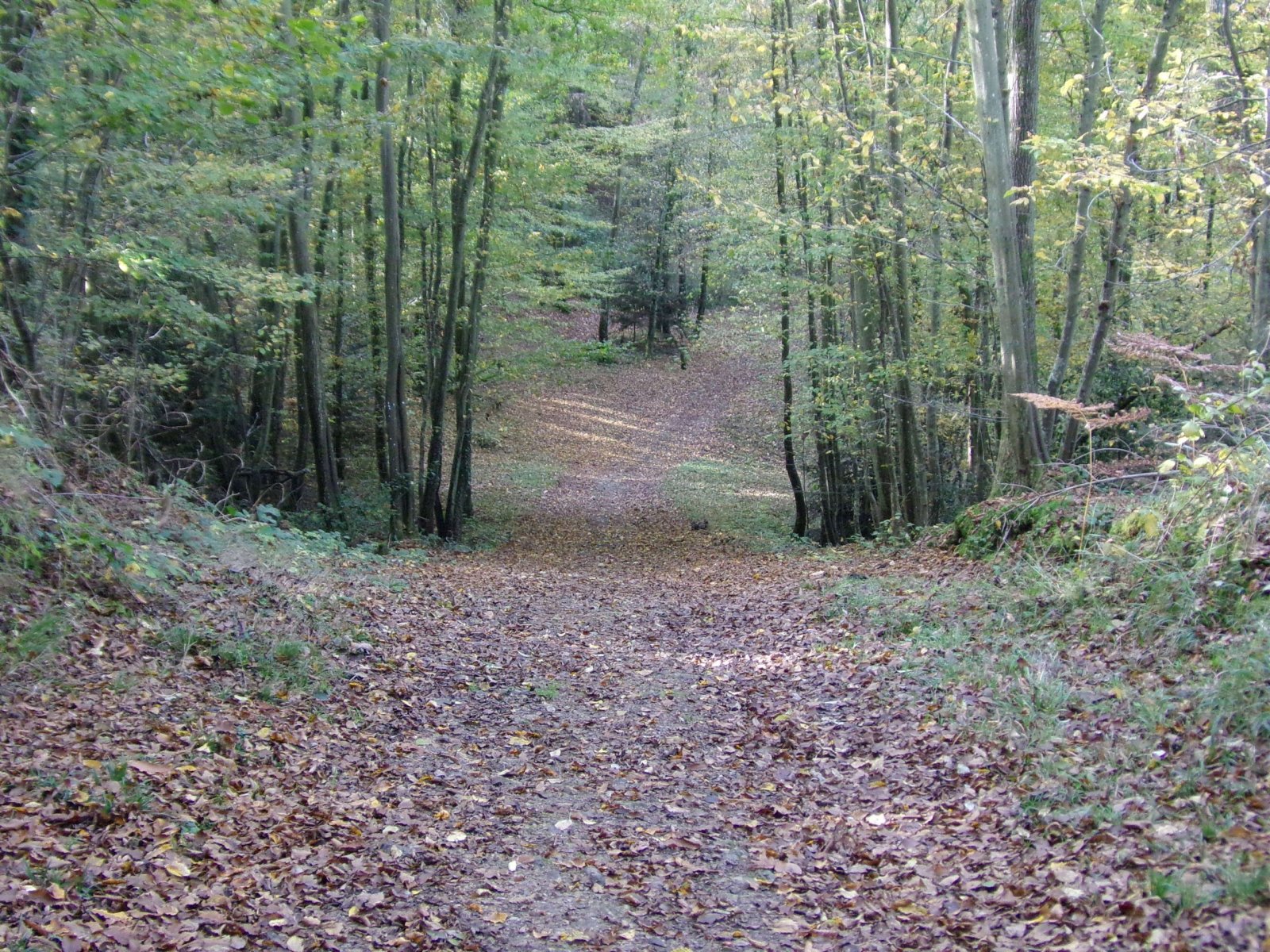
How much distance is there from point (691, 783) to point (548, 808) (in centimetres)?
93

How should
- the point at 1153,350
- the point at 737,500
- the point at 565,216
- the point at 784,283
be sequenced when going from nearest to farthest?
the point at 1153,350 → the point at 784,283 → the point at 565,216 → the point at 737,500

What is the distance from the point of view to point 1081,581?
7023 millimetres

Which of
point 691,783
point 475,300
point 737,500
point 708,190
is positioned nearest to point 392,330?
point 475,300

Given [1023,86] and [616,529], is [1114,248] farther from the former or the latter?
[616,529]

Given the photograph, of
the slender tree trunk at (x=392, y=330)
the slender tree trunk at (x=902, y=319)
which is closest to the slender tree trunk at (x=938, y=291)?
the slender tree trunk at (x=902, y=319)

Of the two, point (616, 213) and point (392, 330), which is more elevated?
point (616, 213)

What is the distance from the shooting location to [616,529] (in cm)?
2089

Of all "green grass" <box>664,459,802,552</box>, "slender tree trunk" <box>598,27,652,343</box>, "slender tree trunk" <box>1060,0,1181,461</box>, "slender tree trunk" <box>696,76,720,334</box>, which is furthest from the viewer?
"slender tree trunk" <box>598,27,652,343</box>

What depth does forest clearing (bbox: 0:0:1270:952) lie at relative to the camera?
14.4 ft

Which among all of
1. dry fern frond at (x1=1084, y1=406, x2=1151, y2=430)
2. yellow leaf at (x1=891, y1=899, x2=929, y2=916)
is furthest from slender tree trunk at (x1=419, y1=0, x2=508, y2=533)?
yellow leaf at (x1=891, y1=899, x2=929, y2=916)

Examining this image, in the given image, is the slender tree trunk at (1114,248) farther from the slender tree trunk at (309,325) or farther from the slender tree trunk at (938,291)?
the slender tree trunk at (309,325)

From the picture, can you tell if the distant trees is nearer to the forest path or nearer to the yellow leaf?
the forest path

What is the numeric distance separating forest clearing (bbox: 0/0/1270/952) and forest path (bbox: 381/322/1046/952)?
4 centimetres

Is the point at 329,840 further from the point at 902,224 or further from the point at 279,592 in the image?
the point at 902,224
